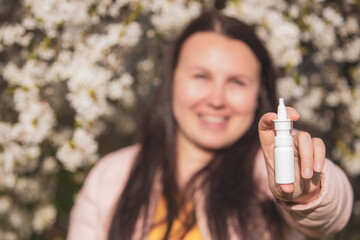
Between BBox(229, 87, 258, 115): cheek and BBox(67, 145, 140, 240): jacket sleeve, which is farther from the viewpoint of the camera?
BBox(67, 145, 140, 240): jacket sleeve

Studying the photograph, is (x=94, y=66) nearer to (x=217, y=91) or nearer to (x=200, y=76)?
(x=200, y=76)

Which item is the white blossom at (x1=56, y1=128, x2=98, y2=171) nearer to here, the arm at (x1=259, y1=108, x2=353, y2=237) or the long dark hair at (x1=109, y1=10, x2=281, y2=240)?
the long dark hair at (x1=109, y1=10, x2=281, y2=240)

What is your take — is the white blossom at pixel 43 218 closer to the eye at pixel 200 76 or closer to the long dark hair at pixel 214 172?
the long dark hair at pixel 214 172

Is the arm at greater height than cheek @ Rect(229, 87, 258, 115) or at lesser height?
lesser

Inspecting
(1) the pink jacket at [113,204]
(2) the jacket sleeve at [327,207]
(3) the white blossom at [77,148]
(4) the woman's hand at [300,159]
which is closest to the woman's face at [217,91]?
(1) the pink jacket at [113,204]

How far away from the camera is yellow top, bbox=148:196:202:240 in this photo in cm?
210

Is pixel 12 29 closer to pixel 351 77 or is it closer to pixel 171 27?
pixel 171 27

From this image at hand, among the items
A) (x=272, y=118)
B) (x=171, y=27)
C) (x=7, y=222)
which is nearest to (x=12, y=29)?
(x=171, y=27)

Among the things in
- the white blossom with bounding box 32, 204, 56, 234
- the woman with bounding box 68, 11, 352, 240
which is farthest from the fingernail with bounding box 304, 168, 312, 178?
the white blossom with bounding box 32, 204, 56, 234

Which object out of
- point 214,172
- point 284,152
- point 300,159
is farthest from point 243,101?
point 284,152

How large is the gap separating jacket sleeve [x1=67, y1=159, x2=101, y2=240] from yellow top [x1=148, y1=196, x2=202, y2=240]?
314mm

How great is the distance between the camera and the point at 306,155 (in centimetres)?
122

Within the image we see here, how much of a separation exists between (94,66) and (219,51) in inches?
26.8

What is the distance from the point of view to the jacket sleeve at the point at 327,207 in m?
1.43
